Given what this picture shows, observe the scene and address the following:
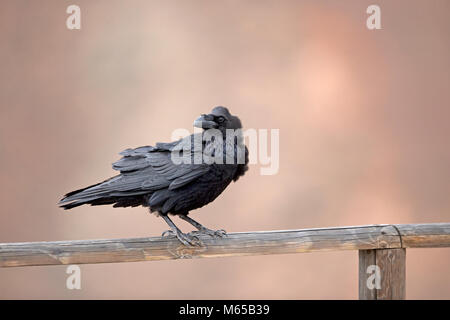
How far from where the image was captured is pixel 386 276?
2.52 m

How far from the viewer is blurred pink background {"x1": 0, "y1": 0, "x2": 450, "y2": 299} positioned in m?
4.92

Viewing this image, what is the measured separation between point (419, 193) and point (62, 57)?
10.3 feet

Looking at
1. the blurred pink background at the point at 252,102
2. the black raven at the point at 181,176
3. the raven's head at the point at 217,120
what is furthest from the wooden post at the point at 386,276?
the blurred pink background at the point at 252,102

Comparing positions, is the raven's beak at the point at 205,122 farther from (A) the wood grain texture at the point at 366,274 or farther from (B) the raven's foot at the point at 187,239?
(A) the wood grain texture at the point at 366,274

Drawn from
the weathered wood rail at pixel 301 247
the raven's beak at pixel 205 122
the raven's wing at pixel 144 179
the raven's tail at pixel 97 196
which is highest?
the raven's beak at pixel 205 122

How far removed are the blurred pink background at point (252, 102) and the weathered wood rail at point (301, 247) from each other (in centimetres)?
246

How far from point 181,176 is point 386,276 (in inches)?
36.9

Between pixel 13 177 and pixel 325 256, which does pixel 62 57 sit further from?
pixel 325 256

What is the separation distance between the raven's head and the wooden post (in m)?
0.80

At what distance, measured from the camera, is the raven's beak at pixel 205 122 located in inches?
97.0

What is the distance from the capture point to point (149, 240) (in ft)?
7.88

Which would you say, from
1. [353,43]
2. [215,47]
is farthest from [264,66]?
[353,43]

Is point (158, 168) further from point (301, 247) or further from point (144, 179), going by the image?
point (301, 247)

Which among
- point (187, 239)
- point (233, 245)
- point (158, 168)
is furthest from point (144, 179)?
point (233, 245)
